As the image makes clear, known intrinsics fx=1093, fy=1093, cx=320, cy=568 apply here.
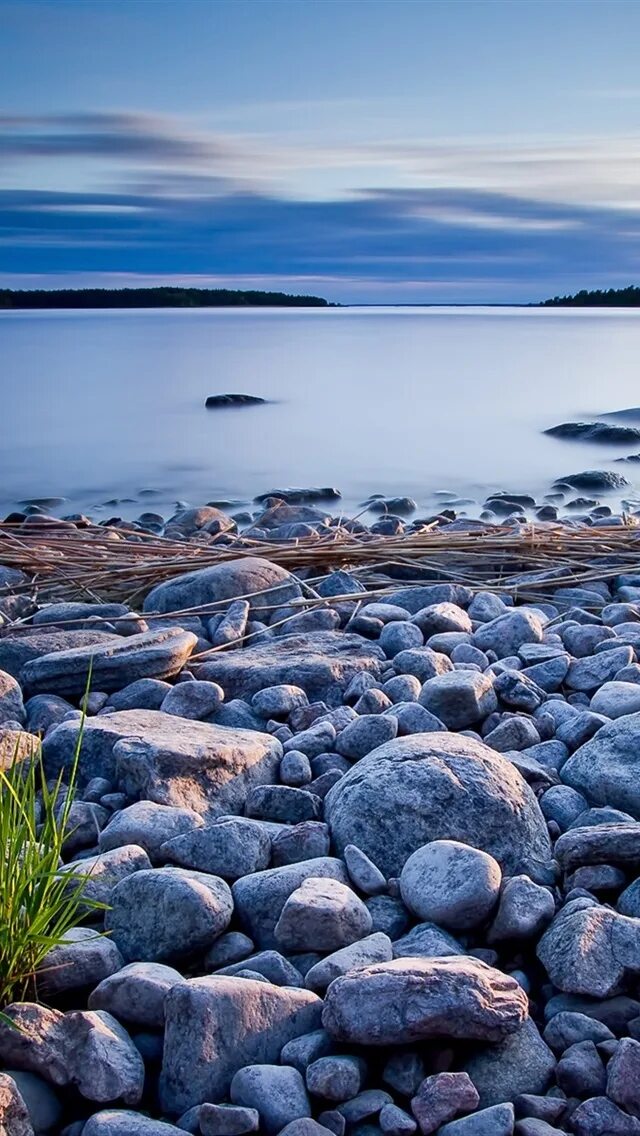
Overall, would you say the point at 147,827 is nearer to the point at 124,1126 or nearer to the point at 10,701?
the point at 124,1126

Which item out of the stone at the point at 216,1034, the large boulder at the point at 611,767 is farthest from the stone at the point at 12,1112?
the large boulder at the point at 611,767

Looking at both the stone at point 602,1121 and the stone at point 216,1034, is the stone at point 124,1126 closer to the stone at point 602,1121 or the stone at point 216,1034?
the stone at point 216,1034

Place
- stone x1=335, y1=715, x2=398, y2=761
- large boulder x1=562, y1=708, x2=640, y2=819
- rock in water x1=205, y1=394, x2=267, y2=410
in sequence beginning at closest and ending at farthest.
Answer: large boulder x1=562, y1=708, x2=640, y2=819 < stone x1=335, y1=715, x2=398, y2=761 < rock in water x1=205, y1=394, x2=267, y2=410

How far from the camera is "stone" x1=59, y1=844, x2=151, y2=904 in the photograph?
2092mm

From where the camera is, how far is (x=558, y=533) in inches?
200

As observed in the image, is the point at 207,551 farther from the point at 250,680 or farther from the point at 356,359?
the point at 356,359

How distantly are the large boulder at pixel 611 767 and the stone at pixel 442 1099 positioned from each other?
945 millimetres

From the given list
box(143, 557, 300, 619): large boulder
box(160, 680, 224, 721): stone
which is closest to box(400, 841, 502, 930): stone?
box(160, 680, 224, 721): stone

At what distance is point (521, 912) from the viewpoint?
6.60ft

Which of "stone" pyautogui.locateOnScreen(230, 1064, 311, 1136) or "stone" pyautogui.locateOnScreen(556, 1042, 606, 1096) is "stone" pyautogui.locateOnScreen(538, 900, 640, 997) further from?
"stone" pyautogui.locateOnScreen(230, 1064, 311, 1136)

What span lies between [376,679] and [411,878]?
1.19 m

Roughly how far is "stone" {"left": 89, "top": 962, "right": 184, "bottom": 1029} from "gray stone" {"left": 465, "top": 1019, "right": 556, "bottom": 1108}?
1.66 feet

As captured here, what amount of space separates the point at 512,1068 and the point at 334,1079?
0.96 ft

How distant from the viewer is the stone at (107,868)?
2.09 metres
